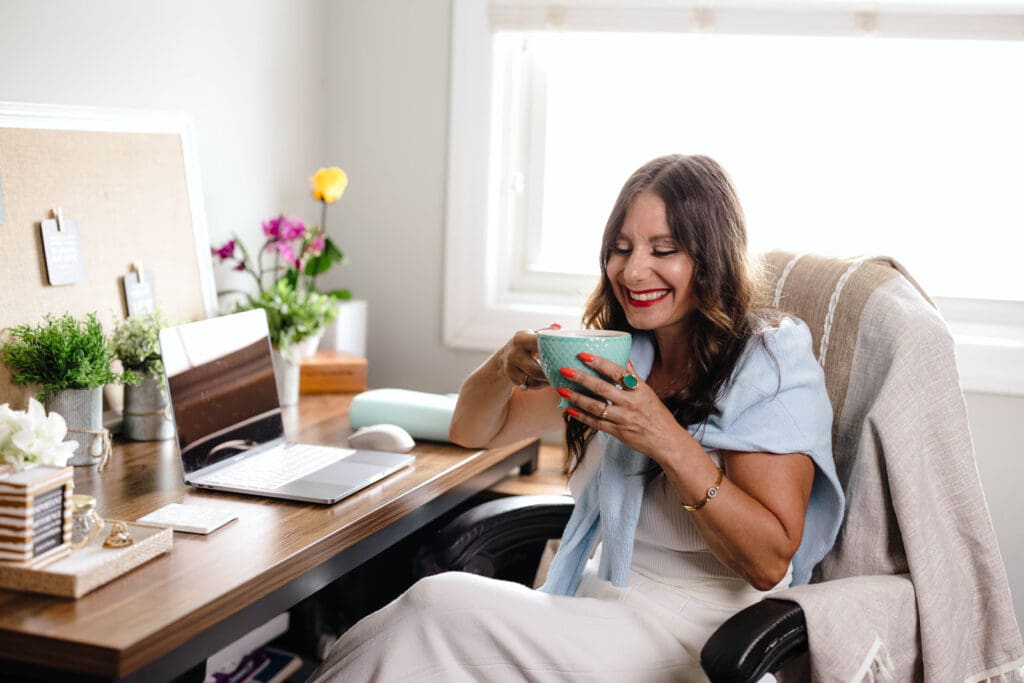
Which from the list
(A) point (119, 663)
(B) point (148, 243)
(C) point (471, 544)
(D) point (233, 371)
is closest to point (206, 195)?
(B) point (148, 243)

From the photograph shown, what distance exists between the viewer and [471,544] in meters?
1.67

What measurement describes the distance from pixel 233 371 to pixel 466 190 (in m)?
0.96

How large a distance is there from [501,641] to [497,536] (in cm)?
34

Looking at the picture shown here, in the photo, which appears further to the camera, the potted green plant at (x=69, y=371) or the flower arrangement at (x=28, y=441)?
the potted green plant at (x=69, y=371)

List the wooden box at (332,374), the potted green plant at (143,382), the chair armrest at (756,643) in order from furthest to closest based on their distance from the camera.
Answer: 1. the wooden box at (332,374)
2. the potted green plant at (143,382)
3. the chair armrest at (756,643)

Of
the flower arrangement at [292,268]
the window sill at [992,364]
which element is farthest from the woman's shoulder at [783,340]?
the flower arrangement at [292,268]

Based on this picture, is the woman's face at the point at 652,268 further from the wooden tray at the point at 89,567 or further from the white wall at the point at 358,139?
the white wall at the point at 358,139

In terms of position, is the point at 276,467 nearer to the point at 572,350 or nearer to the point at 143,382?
the point at 143,382

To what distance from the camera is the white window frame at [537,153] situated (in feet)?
7.20

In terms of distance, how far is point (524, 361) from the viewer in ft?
5.09

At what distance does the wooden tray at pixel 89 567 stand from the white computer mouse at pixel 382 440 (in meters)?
0.56

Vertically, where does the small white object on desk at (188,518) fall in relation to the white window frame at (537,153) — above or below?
below

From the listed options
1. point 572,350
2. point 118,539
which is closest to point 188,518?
point 118,539

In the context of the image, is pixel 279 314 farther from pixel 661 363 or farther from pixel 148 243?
pixel 661 363
